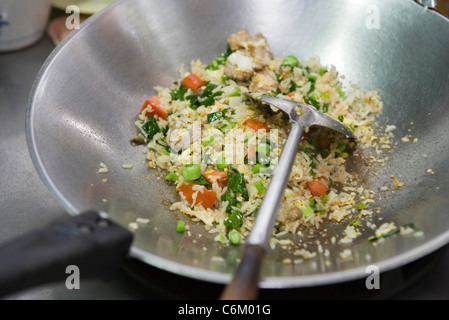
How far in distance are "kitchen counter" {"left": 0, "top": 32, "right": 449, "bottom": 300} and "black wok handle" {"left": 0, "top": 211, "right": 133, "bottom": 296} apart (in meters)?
0.31

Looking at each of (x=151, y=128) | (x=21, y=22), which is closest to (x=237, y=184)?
(x=151, y=128)

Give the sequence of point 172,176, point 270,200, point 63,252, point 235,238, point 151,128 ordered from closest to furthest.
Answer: point 63,252 → point 270,200 → point 235,238 → point 172,176 → point 151,128

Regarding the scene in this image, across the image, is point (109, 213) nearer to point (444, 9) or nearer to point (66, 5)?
point (66, 5)

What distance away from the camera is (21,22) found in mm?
2342

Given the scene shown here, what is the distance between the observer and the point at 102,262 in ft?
3.58

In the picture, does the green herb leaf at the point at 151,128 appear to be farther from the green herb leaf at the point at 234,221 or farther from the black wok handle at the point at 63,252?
the black wok handle at the point at 63,252

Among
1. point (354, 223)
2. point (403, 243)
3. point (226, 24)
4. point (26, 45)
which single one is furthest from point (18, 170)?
point (403, 243)

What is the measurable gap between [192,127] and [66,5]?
3.80ft

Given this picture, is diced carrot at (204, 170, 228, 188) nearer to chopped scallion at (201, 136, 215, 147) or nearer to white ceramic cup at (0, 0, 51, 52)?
chopped scallion at (201, 136, 215, 147)

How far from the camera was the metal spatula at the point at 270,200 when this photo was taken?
103 cm

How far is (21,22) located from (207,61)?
0.93 meters

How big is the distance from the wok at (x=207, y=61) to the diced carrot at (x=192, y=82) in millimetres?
92

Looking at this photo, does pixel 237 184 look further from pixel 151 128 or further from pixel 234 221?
pixel 151 128

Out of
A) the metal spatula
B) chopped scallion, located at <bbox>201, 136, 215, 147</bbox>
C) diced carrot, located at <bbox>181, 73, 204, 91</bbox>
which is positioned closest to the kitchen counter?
the metal spatula
